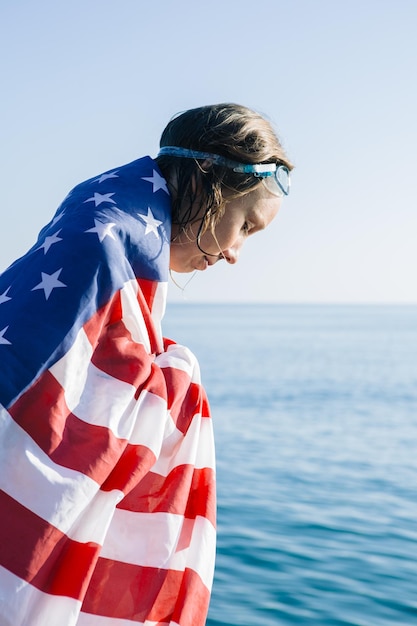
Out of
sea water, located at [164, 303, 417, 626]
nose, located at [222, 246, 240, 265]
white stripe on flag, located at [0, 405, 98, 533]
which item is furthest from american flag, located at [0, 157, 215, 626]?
sea water, located at [164, 303, 417, 626]

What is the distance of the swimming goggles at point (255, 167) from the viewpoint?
190 centimetres

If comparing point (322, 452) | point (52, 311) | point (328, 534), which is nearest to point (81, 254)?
point (52, 311)

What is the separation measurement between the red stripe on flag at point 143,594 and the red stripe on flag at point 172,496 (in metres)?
0.12

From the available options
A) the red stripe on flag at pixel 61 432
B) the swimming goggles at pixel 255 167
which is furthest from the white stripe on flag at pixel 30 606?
the swimming goggles at pixel 255 167

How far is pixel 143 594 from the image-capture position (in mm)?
1646

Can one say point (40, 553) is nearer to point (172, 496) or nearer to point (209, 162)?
point (172, 496)

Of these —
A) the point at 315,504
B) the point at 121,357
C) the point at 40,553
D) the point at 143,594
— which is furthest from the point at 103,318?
the point at 315,504

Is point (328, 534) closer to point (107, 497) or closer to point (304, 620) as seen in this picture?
point (304, 620)

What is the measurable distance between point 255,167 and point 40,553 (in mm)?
984

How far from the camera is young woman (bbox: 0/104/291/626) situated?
147cm

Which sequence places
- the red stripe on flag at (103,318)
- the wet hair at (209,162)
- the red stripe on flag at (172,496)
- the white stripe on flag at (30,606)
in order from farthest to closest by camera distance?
the wet hair at (209,162) → the red stripe on flag at (172,496) → the red stripe on flag at (103,318) → the white stripe on flag at (30,606)

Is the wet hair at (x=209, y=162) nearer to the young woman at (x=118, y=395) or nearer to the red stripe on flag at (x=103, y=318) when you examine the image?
the young woman at (x=118, y=395)

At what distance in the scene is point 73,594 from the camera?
1.49 m

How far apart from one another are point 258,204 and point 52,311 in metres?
0.65
